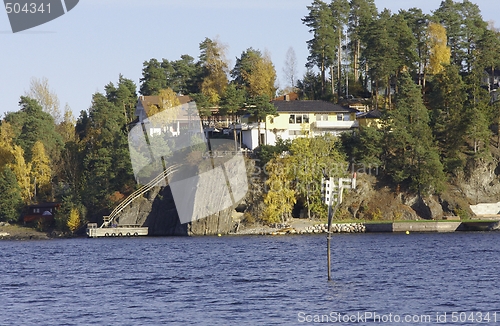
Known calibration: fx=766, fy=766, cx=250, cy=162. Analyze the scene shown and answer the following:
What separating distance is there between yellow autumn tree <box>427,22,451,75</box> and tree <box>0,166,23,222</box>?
5578 centimetres

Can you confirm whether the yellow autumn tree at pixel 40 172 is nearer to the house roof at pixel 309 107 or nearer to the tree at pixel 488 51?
the house roof at pixel 309 107

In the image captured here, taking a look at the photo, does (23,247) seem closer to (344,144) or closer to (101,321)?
(344,144)

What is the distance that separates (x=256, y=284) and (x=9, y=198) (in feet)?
210

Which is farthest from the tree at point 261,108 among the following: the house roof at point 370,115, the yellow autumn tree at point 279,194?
the house roof at point 370,115

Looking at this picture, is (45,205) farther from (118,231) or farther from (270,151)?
(270,151)

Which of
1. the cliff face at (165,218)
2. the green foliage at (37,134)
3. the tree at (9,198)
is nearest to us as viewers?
the cliff face at (165,218)

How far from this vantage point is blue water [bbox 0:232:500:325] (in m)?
31.1

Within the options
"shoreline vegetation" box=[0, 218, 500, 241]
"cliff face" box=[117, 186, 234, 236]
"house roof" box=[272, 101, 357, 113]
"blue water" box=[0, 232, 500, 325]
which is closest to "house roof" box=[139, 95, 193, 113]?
"house roof" box=[272, 101, 357, 113]

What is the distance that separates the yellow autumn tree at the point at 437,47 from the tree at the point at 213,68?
98.1 feet

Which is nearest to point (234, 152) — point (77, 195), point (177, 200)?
point (177, 200)

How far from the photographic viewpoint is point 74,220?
91125mm

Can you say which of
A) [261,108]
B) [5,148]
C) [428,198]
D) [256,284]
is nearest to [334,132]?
[261,108]

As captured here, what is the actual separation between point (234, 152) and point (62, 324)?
57.3 meters

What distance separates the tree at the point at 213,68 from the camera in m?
112
